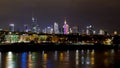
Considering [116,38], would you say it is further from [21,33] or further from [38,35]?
[21,33]

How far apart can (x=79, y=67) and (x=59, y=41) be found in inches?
4373

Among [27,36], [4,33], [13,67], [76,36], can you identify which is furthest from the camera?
[76,36]

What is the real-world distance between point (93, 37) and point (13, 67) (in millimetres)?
127783

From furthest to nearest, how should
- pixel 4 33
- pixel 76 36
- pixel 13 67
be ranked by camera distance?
pixel 76 36, pixel 4 33, pixel 13 67

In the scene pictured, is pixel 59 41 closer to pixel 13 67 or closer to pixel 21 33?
pixel 21 33

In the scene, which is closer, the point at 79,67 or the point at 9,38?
the point at 79,67

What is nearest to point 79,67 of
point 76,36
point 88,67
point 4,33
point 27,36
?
point 88,67

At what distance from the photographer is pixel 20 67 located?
36.8 metres

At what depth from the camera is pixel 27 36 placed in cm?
14038

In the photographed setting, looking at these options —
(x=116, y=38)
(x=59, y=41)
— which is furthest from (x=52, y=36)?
(x=116, y=38)

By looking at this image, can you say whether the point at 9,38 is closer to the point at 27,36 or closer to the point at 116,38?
the point at 27,36

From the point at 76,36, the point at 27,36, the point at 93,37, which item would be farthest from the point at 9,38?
the point at 93,37

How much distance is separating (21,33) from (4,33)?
557 centimetres

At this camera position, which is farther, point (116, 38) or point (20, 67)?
point (116, 38)
